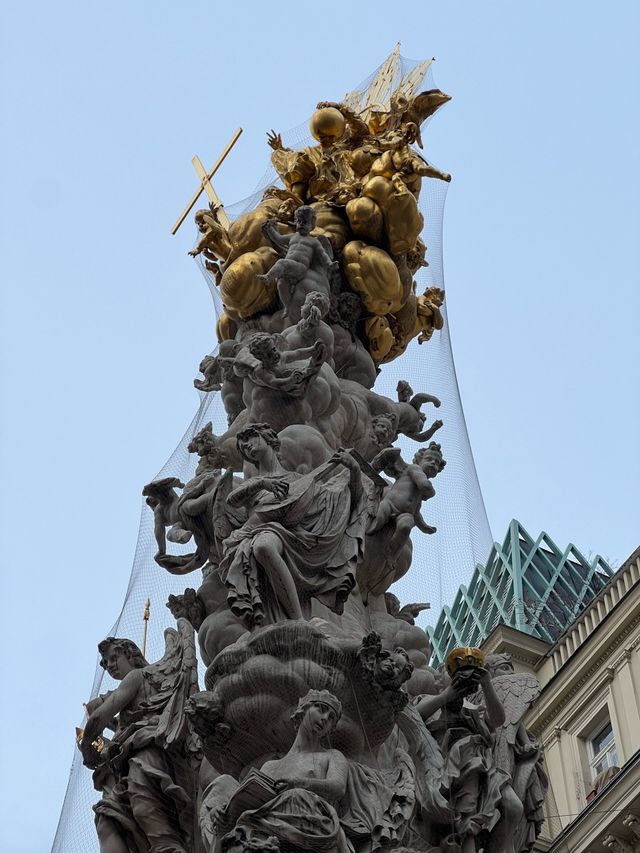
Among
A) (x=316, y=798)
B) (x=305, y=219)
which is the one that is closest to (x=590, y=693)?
(x=305, y=219)

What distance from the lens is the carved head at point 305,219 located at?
1281 centimetres

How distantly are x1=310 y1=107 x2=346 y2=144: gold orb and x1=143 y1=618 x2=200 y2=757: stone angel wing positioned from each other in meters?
5.89

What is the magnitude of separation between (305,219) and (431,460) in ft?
8.73

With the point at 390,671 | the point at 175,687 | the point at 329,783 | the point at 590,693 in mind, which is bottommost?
the point at 329,783

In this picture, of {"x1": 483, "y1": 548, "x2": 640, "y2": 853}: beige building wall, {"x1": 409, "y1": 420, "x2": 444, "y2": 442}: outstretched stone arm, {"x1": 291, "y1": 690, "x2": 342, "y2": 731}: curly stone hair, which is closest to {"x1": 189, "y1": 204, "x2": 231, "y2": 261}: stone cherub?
{"x1": 409, "y1": 420, "x2": 444, "y2": 442}: outstretched stone arm

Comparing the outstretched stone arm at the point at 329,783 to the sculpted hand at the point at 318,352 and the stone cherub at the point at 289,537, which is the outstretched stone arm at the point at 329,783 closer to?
the stone cherub at the point at 289,537

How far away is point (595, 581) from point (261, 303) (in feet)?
65.5

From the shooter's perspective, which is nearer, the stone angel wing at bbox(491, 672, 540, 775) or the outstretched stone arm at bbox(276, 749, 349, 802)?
the outstretched stone arm at bbox(276, 749, 349, 802)

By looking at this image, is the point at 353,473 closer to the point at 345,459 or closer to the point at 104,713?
the point at 345,459

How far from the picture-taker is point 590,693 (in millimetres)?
24156

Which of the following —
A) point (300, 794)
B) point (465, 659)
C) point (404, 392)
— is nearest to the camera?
point (300, 794)

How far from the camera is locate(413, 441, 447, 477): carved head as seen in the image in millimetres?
11164

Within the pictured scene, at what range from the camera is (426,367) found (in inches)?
560

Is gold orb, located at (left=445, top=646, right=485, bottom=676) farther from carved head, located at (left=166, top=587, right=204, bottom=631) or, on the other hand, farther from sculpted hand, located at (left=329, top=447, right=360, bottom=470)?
carved head, located at (left=166, top=587, right=204, bottom=631)
